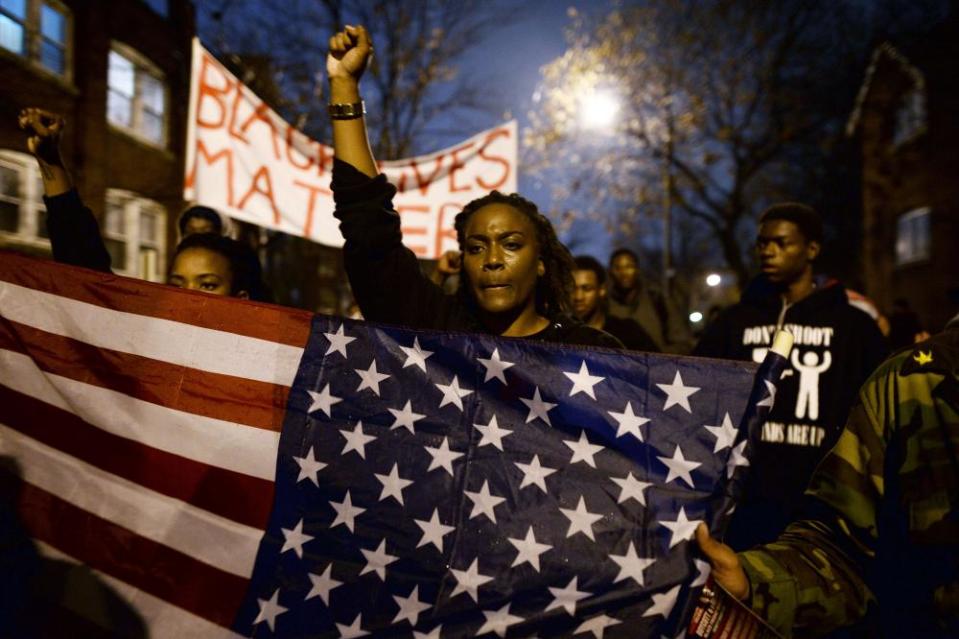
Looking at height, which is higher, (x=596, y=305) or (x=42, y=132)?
(x=42, y=132)

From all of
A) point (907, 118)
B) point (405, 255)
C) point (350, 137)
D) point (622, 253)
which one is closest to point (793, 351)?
point (405, 255)

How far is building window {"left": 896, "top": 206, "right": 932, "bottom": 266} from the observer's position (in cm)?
1989

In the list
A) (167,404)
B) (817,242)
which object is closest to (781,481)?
(817,242)

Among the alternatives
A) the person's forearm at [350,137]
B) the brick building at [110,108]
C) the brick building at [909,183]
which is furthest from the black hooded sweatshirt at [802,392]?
the brick building at [909,183]

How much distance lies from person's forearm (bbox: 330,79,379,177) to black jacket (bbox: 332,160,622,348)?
0.03m

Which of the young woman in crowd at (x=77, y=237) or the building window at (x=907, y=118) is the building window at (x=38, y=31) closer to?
the young woman in crowd at (x=77, y=237)

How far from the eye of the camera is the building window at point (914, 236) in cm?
1989

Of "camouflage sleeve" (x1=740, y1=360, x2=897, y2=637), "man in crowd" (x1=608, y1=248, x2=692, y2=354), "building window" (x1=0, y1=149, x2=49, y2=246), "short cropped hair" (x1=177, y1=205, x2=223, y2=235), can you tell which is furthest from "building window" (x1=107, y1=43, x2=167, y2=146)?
"camouflage sleeve" (x1=740, y1=360, x2=897, y2=637)

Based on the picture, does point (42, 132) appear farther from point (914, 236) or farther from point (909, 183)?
point (914, 236)

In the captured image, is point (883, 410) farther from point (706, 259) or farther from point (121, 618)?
point (706, 259)

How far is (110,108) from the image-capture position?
12914 millimetres

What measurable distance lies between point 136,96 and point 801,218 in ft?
45.2

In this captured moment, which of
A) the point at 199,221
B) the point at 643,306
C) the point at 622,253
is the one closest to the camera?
the point at 199,221

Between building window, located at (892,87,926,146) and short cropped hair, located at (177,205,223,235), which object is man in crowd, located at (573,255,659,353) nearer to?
short cropped hair, located at (177,205,223,235)
